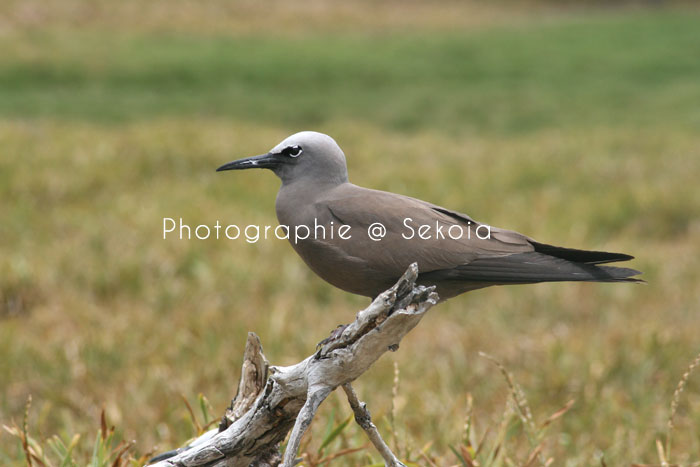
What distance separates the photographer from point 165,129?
10625 mm

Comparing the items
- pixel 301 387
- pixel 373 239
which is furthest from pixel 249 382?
pixel 373 239

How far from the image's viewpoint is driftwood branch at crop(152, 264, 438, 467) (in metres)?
2.26

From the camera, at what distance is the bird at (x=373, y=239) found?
228 cm

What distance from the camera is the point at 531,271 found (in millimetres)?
2234

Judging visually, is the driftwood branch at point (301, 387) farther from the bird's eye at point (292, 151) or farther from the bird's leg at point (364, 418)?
the bird's eye at point (292, 151)

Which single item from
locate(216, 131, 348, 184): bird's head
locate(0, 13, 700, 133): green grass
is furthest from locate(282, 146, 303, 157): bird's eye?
locate(0, 13, 700, 133): green grass

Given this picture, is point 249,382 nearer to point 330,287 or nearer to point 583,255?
point 583,255

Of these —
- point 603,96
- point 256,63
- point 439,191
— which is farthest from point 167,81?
point 439,191

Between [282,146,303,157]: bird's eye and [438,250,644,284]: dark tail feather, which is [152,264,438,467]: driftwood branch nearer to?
[438,250,644,284]: dark tail feather

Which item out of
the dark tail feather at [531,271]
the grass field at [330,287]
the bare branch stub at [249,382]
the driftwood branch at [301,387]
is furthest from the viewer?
the grass field at [330,287]

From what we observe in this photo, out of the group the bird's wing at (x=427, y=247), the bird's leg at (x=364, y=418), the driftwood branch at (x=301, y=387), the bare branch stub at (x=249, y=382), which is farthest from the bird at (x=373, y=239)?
the bare branch stub at (x=249, y=382)

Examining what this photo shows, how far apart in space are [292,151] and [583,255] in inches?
36.2

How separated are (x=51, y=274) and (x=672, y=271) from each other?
240 inches

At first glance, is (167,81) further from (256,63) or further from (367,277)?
(367,277)
